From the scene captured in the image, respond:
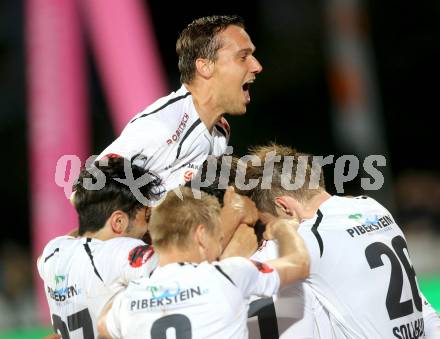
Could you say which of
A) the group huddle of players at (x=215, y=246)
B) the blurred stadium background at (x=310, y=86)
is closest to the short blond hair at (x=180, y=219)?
the group huddle of players at (x=215, y=246)

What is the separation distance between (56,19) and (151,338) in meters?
11.3

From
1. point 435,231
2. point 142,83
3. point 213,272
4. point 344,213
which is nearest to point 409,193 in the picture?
point 435,231

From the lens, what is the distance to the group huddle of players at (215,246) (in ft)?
15.0

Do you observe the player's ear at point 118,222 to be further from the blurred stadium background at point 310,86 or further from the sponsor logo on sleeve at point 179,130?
the blurred stadium background at point 310,86

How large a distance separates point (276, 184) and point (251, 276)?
104cm

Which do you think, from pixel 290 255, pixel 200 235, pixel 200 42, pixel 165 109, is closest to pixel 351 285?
pixel 290 255

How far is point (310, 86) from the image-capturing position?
910 inches

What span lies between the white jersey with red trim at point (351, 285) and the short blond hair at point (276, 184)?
0.46 ft

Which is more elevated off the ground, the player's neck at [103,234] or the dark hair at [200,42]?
the dark hair at [200,42]

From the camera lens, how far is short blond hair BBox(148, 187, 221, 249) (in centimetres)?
460

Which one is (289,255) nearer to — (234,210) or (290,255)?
(290,255)

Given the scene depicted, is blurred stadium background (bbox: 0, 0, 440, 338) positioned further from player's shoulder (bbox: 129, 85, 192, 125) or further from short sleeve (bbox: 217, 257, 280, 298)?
short sleeve (bbox: 217, 257, 280, 298)

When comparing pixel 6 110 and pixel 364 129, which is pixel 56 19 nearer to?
pixel 364 129

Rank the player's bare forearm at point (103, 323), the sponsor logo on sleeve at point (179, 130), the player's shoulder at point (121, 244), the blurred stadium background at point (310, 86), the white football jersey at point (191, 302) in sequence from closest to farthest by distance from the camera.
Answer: the white football jersey at point (191, 302), the player's bare forearm at point (103, 323), the player's shoulder at point (121, 244), the sponsor logo on sleeve at point (179, 130), the blurred stadium background at point (310, 86)
